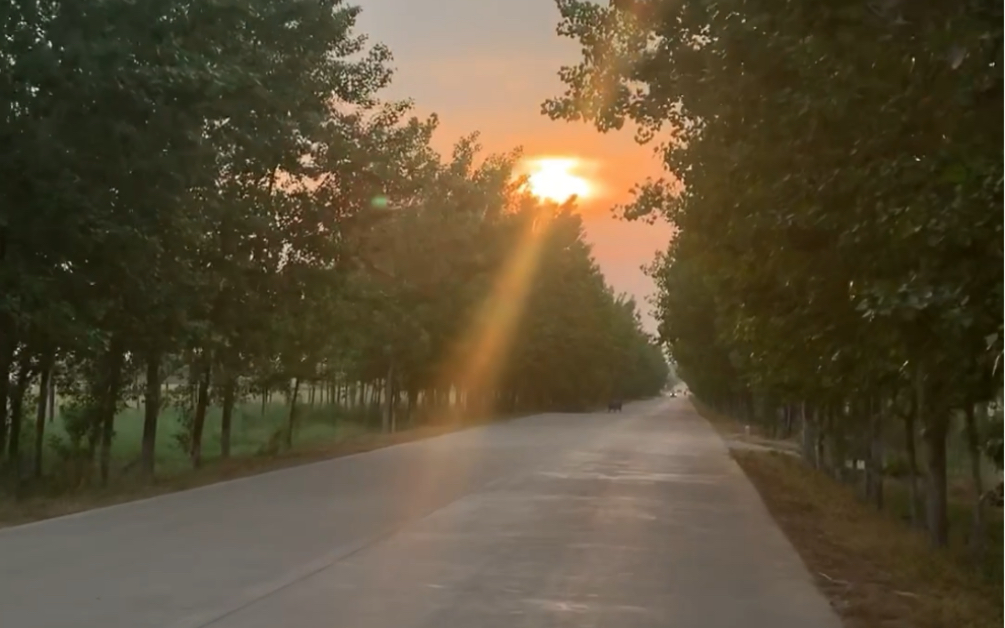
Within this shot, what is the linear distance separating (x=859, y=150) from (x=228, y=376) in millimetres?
20889

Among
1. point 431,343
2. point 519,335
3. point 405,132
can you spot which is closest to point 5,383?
point 405,132

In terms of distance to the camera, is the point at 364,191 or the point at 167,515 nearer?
the point at 167,515

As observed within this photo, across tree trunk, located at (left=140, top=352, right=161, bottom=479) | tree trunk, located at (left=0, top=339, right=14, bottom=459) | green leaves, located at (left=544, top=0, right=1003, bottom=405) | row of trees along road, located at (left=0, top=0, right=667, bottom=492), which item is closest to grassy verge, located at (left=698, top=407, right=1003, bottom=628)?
green leaves, located at (left=544, top=0, right=1003, bottom=405)

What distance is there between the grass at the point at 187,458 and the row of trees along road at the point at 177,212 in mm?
1118

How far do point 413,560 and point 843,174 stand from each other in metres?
5.58

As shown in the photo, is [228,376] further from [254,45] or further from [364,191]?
[254,45]

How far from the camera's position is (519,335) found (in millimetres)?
71438

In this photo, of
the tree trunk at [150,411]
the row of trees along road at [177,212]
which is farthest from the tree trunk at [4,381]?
the tree trunk at [150,411]

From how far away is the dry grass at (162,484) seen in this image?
1719 centimetres

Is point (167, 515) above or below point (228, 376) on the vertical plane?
below

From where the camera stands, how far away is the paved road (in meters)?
9.85

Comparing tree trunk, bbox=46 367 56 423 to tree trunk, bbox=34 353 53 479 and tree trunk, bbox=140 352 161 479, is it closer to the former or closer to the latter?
tree trunk, bbox=34 353 53 479

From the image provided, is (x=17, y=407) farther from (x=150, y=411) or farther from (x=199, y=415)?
(x=199, y=415)

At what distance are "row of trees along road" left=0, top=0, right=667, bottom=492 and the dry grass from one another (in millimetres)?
1293
